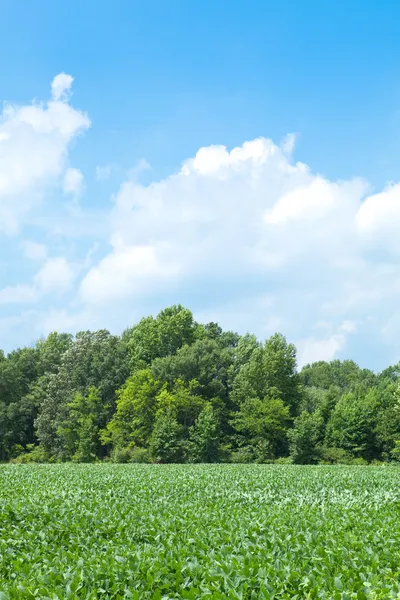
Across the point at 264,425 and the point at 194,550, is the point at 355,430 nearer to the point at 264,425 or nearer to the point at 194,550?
the point at 264,425

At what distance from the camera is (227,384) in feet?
214

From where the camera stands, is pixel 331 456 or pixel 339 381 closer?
pixel 331 456

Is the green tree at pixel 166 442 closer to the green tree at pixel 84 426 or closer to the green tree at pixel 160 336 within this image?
the green tree at pixel 84 426

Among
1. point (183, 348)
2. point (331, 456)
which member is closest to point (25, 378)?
point (183, 348)

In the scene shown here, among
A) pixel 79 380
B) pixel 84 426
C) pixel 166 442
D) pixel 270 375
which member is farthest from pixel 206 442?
pixel 79 380

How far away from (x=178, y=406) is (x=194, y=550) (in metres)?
52.2

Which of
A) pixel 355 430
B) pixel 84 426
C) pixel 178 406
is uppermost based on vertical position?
pixel 178 406

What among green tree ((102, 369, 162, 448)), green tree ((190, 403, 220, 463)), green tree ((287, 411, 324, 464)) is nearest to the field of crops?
green tree ((287, 411, 324, 464))

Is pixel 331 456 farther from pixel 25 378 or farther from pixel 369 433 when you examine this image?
pixel 25 378

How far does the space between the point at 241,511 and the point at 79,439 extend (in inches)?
1997

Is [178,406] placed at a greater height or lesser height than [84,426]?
greater

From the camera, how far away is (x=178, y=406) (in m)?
60.0

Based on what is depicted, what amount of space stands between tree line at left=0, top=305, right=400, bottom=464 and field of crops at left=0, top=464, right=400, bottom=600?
39090mm

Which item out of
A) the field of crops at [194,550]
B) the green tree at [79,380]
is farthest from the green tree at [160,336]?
the field of crops at [194,550]
